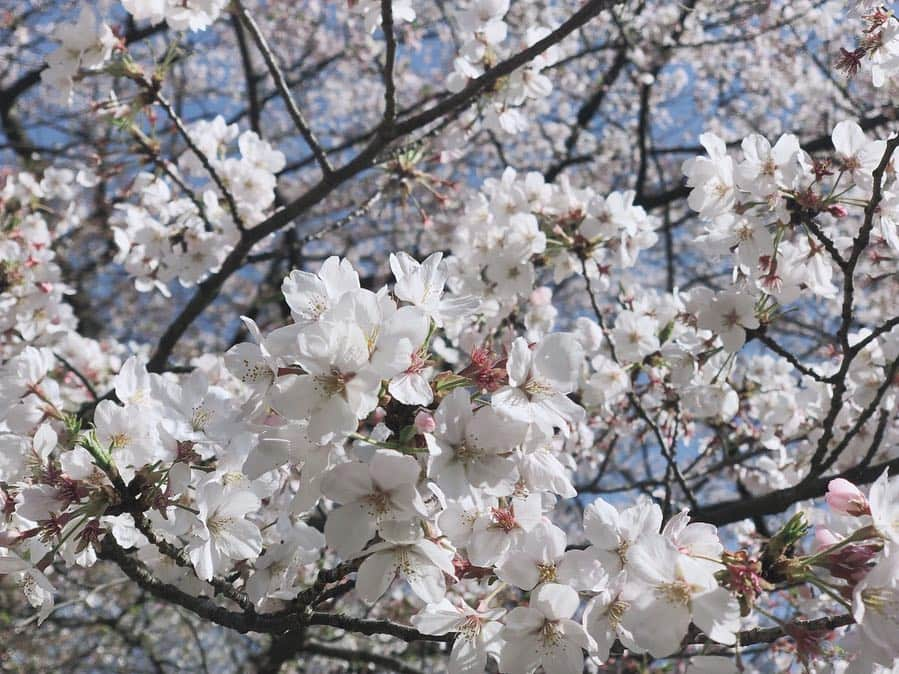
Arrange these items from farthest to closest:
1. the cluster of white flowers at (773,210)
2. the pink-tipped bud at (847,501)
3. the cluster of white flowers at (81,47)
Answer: the cluster of white flowers at (81,47) < the cluster of white flowers at (773,210) < the pink-tipped bud at (847,501)

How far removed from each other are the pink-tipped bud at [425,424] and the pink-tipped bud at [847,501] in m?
0.83

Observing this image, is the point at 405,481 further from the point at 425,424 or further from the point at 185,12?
the point at 185,12

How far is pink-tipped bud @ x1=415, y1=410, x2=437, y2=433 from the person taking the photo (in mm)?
1317

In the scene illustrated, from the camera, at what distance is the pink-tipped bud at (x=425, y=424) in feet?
4.32

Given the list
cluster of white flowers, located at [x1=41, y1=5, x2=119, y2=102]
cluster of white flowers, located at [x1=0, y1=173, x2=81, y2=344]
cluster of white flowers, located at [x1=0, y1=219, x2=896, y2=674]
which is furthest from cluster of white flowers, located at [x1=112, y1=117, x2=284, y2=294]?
cluster of white flowers, located at [x1=0, y1=219, x2=896, y2=674]

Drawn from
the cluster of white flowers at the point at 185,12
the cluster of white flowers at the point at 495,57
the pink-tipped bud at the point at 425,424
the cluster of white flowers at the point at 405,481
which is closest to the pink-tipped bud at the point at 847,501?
the cluster of white flowers at the point at 405,481

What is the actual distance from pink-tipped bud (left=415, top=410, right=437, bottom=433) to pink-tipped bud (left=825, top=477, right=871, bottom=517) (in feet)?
2.74

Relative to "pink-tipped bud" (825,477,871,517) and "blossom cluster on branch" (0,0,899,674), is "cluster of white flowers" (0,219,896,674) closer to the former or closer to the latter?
"blossom cluster on branch" (0,0,899,674)

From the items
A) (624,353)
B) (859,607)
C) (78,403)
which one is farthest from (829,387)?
(78,403)

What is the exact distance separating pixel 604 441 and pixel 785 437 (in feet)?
4.17

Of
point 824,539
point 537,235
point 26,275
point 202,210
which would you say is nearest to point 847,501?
point 824,539

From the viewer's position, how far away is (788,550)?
4.55ft

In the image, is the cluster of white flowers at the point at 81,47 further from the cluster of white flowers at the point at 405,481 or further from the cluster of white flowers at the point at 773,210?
the cluster of white flowers at the point at 773,210

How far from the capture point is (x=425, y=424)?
52.0 inches
